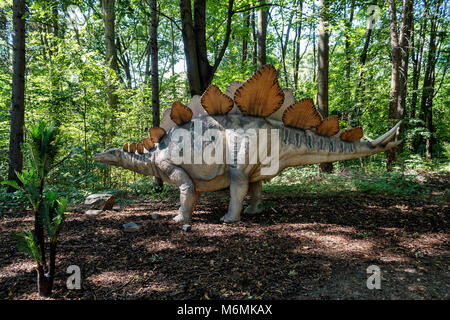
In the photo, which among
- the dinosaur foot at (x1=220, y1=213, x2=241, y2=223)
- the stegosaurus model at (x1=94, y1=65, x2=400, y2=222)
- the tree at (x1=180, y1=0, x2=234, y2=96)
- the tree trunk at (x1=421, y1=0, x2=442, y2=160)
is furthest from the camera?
the tree trunk at (x1=421, y1=0, x2=442, y2=160)

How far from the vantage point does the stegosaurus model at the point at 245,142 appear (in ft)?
10.3

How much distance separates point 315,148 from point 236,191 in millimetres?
1113

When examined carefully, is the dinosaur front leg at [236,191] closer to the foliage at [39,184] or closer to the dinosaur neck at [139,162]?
the dinosaur neck at [139,162]

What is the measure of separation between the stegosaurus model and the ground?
598 mm

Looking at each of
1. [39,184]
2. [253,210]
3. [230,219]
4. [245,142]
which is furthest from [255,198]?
[39,184]

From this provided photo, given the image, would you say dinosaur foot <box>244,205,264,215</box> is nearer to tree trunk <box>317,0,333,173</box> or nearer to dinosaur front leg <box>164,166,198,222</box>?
dinosaur front leg <box>164,166,198,222</box>

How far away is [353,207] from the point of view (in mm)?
3797

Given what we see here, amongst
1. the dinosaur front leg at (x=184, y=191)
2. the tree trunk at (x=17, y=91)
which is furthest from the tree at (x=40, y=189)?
the tree trunk at (x=17, y=91)

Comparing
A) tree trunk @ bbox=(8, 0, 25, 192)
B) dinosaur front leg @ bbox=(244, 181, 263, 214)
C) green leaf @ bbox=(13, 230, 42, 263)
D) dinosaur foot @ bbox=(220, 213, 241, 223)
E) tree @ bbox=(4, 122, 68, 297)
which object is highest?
tree trunk @ bbox=(8, 0, 25, 192)

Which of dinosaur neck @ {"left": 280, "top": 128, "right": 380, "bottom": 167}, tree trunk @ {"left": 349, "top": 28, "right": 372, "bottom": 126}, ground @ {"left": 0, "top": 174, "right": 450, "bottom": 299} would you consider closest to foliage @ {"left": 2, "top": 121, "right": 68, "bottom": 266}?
ground @ {"left": 0, "top": 174, "right": 450, "bottom": 299}

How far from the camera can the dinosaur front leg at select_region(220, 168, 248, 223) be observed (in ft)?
10.5

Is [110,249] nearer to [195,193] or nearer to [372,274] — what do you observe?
[195,193]
